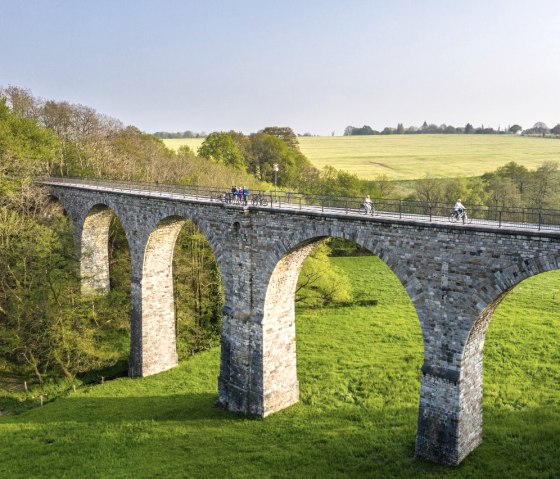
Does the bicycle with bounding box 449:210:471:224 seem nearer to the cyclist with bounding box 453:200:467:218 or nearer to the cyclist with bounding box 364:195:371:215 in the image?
the cyclist with bounding box 453:200:467:218

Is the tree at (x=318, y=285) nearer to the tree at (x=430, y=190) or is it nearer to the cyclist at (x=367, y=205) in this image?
the cyclist at (x=367, y=205)

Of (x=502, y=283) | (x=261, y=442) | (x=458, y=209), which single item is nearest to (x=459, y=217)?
(x=458, y=209)

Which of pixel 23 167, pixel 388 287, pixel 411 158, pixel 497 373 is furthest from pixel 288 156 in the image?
pixel 497 373

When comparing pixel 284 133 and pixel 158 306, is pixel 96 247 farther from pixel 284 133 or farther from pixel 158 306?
pixel 284 133

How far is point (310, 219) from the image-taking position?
20516 millimetres

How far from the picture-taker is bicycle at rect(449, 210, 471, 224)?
17297mm

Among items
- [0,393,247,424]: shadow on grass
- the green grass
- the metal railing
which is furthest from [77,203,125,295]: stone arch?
[0,393,247,424]: shadow on grass

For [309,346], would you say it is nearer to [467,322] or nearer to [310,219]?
[310,219]

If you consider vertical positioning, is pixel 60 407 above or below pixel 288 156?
Result: below

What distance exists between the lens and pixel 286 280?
23.6 meters

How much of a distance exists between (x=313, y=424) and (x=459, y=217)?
1102cm

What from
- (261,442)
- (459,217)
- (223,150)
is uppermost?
(223,150)

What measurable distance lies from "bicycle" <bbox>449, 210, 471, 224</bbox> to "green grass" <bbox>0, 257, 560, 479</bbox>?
8.55 metres

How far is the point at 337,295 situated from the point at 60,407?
22645mm
